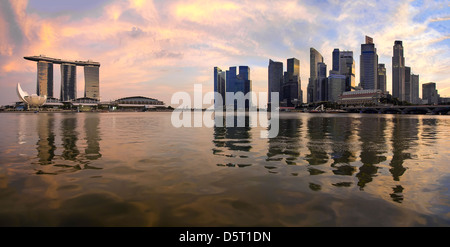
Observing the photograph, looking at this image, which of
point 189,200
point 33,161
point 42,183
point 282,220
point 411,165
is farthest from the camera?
point 33,161

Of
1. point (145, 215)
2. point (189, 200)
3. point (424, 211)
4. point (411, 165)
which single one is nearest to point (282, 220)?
point (189, 200)

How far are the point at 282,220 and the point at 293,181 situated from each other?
431 cm

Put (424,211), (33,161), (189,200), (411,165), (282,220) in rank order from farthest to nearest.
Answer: (33,161) < (411,165) < (189,200) < (424,211) < (282,220)

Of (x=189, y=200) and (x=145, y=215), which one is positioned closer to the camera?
(x=145, y=215)
